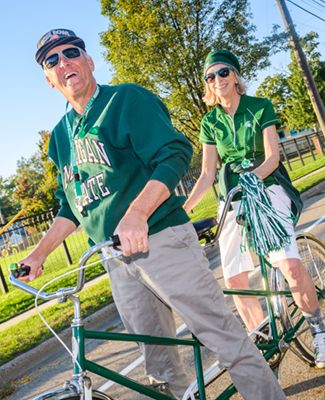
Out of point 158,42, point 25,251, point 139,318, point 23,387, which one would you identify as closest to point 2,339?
point 23,387

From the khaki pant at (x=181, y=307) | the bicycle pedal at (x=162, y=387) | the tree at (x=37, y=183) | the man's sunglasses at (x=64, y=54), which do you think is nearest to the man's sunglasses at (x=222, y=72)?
the man's sunglasses at (x=64, y=54)

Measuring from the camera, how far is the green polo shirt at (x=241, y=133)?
3086mm

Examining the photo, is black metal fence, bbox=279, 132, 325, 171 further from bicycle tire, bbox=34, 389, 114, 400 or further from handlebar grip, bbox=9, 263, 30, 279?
bicycle tire, bbox=34, 389, 114, 400

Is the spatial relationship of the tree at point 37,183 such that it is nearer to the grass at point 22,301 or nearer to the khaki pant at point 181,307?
the grass at point 22,301

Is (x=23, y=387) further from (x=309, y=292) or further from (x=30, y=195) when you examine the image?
(x=30, y=195)

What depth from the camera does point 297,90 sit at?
124 feet

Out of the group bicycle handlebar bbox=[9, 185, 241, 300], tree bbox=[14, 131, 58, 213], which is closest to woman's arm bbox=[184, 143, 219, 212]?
bicycle handlebar bbox=[9, 185, 241, 300]

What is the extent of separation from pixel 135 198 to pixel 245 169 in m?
1.28

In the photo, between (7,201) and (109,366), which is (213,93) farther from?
(7,201)

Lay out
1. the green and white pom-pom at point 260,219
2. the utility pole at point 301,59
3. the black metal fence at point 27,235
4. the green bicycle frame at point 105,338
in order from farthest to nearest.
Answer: the utility pole at point 301,59 → the black metal fence at point 27,235 → the green and white pom-pom at point 260,219 → the green bicycle frame at point 105,338

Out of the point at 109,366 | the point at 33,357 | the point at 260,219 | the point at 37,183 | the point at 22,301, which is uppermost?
the point at 37,183

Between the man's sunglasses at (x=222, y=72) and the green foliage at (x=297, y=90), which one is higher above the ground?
the green foliage at (x=297, y=90)

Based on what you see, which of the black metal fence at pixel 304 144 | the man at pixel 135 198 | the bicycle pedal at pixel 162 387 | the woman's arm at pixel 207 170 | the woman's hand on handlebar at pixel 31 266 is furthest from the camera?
the black metal fence at pixel 304 144

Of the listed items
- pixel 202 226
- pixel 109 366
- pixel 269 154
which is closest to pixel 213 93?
pixel 269 154
